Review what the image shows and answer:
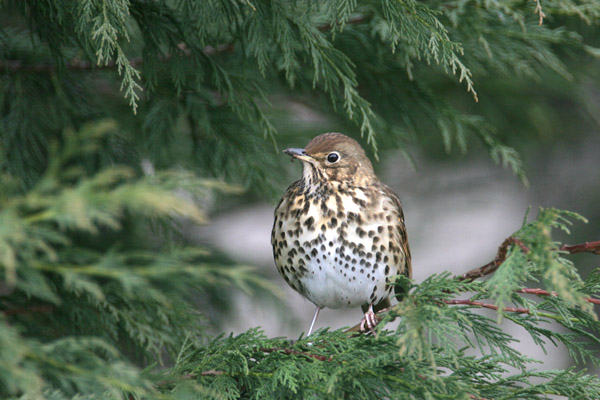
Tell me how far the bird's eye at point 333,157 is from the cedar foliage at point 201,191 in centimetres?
24

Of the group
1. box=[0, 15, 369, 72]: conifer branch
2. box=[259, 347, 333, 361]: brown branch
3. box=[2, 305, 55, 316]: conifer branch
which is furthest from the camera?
box=[0, 15, 369, 72]: conifer branch

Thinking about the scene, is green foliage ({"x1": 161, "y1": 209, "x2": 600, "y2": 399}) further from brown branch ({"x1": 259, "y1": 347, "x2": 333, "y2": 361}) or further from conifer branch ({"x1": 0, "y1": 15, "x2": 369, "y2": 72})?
conifer branch ({"x1": 0, "y1": 15, "x2": 369, "y2": 72})

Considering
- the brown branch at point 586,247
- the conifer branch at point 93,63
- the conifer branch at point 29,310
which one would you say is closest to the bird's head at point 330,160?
the conifer branch at point 93,63

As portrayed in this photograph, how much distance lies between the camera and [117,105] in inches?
122

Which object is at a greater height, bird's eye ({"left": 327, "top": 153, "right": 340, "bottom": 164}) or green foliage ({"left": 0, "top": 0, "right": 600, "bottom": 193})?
green foliage ({"left": 0, "top": 0, "right": 600, "bottom": 193})

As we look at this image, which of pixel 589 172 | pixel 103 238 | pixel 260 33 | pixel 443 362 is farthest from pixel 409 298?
pixel 589 172

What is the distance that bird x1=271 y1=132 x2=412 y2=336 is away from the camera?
254cm

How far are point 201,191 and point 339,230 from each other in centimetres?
85

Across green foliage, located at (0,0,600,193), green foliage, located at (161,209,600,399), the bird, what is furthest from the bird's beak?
green foliage, located at (161,209,600,399)

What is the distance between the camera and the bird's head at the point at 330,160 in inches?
105

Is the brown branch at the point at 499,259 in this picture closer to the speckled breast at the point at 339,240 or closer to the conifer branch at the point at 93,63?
the speckled breast at the point at 339,240

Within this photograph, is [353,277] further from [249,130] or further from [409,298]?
[409,298]

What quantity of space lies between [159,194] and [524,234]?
0.85m

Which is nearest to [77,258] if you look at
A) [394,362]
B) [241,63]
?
[394,362]
